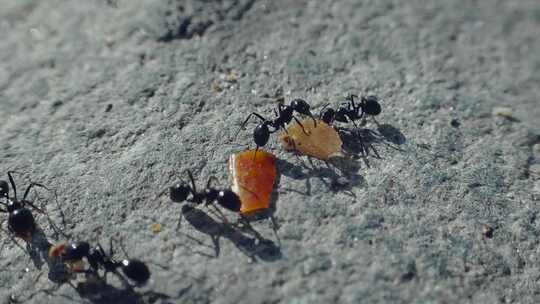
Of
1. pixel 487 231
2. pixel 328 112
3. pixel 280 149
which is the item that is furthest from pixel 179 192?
pixel 487 231

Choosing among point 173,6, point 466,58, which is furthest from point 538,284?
point 173,6

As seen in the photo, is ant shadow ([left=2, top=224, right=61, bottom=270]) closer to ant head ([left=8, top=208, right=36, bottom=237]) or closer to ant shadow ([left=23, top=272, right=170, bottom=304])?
ant head ([left=8, top=208, right=36, bottom=237])

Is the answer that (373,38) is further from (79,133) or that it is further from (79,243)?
(79,243)

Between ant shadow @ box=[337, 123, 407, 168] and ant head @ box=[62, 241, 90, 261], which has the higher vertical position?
ant head @ box=[62, 241, 90, 261]

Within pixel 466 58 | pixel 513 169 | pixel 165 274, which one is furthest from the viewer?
pixel 466 58

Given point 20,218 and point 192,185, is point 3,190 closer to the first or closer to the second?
point 20,218

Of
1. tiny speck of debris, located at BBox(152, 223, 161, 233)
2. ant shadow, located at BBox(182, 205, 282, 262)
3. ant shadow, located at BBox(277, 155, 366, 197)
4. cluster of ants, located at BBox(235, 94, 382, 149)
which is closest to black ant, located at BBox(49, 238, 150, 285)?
tiny speck of debris, located at BBox(152, 223, 161, 233)
